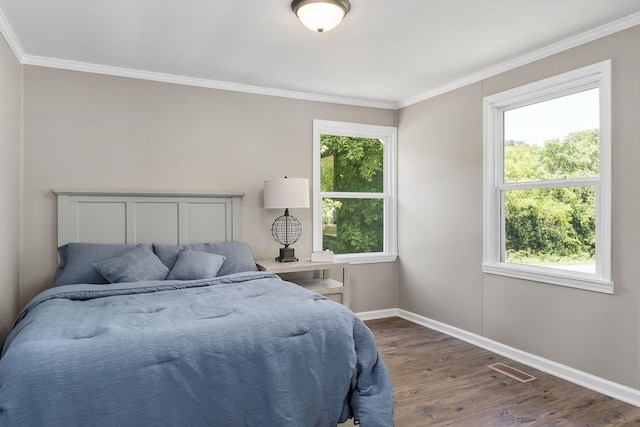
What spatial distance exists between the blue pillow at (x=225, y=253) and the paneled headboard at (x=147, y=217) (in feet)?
0.61

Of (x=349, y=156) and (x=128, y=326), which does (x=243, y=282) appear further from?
(x=349, y=156)

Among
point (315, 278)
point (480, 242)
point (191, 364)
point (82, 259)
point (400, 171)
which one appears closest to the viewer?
point (191, 364)

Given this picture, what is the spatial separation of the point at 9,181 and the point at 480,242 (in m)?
3.80

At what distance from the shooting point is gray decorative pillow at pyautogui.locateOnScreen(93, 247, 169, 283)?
3.05m

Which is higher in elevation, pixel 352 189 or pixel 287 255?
pixel 352 189

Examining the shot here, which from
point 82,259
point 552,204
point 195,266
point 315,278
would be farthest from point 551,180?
point 82,259

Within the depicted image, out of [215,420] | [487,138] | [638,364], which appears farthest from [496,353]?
[215,420]

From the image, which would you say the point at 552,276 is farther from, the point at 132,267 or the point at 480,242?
the point at 132,267

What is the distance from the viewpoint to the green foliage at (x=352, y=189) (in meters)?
4.68

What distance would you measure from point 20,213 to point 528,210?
408cm

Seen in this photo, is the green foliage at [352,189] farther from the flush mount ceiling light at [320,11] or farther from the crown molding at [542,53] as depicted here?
the flush mount ceiling light at [320,11]

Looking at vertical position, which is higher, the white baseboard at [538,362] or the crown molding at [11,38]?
the crown molding at [11,38]

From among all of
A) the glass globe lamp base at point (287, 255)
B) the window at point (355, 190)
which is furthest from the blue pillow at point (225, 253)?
the window at point (355, 190)

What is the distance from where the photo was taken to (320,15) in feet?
7.99
